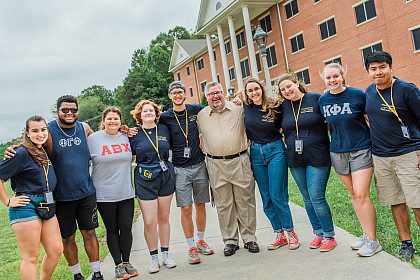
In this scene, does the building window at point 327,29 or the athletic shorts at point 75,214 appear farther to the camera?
the building window at point 327,29

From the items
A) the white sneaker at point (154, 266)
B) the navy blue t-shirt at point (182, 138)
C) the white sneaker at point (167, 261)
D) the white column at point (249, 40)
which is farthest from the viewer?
the white column at point (249, 40)

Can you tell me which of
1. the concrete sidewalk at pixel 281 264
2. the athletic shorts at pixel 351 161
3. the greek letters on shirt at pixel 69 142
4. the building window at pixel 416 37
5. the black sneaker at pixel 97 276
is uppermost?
the building window at pixel 416 37

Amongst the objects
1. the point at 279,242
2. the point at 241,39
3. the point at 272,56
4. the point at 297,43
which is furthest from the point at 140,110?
the point at 241,39

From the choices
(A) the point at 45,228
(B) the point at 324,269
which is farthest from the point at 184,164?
(B) the point at 324,269

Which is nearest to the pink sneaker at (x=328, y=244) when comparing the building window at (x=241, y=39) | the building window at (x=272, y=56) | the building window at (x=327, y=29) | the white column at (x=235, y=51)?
the building window at (x=327, y=29)

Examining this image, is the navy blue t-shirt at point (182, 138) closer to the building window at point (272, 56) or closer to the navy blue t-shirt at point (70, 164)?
the navy blue t-shirt at point (70, 164)

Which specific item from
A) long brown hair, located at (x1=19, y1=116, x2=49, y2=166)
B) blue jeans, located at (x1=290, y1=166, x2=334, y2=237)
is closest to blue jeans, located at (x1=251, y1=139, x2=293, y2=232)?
blue jeans, located at (x1=290, y1=166, x2=334, y2=237)

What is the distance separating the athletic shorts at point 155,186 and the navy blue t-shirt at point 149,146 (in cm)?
22

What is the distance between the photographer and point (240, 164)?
489cm

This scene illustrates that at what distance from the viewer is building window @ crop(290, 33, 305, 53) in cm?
2580

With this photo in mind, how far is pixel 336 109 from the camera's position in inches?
166

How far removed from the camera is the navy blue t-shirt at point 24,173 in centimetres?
356

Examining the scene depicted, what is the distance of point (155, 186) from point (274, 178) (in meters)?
1.69

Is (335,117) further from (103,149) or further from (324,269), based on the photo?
(103,149)
